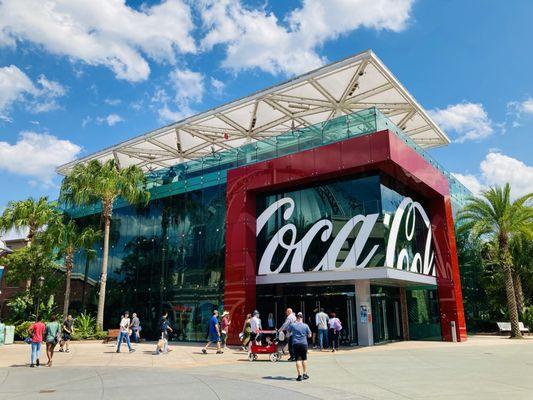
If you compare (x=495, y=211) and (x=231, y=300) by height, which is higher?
(x=495, y=211)

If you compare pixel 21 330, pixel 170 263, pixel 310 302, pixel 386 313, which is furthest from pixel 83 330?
pixel 386 313

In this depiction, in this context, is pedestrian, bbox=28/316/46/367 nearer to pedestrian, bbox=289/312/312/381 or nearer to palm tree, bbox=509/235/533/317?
pedestrian, bbox=289/312/312/381

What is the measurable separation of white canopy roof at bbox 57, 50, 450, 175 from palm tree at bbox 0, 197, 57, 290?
538 centimetres

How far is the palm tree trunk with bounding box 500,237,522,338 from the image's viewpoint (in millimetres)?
26766

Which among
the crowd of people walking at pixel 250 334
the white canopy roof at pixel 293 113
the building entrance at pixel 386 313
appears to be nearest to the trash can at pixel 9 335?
the crowd of people walking at pixel 250 334

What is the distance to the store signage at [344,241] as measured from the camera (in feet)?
65.2

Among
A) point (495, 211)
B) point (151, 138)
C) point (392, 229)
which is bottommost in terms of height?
point (392, 229)

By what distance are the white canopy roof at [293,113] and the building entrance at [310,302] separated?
11.2 m

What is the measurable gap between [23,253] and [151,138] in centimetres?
1198

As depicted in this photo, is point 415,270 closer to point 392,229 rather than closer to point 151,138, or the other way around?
point 392,229

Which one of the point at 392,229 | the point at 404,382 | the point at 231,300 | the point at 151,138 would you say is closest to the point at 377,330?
the point at 392,229

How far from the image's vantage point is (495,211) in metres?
28.9

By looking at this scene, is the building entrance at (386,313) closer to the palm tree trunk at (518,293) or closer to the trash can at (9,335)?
Result: the palm tree trunk at (518,293)

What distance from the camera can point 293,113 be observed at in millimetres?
29969
